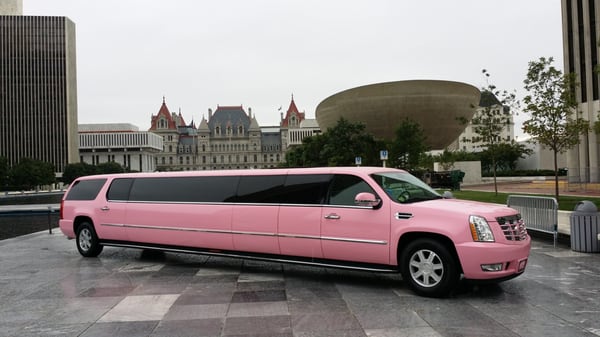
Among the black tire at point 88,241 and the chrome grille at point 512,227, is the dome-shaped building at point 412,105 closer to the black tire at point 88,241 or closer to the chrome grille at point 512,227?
the black tire at point 88,241

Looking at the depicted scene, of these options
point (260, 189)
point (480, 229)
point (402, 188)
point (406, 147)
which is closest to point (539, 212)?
point (402, 188)

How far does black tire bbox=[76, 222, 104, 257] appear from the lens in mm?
10430

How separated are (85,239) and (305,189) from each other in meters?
5.82

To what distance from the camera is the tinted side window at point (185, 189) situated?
335 inches

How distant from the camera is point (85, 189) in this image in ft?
35.3

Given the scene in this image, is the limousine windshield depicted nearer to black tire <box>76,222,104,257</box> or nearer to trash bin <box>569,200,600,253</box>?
trash bin <box>569,200,600,253</box>

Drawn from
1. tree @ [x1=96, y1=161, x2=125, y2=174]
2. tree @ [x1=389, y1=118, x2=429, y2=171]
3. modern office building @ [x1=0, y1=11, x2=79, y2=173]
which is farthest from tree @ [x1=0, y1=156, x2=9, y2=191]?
tree @ [x1=389, y1=118, x2=429, y2=171]

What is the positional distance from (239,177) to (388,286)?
3122mm

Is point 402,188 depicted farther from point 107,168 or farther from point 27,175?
point 107,168

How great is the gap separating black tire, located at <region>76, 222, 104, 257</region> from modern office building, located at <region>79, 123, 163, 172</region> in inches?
6130

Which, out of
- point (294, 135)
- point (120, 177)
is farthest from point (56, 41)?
point (120, 177)

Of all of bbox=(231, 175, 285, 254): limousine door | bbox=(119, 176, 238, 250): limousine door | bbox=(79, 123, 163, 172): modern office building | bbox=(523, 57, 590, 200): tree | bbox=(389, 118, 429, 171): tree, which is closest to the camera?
bbox=(231, 175, 285, 254): limousine door

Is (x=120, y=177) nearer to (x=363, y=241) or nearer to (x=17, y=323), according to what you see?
(x=17, y=323)

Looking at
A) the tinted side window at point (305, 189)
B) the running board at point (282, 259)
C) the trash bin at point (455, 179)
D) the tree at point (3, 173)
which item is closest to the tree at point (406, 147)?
the trash bin at point (455, 179)
